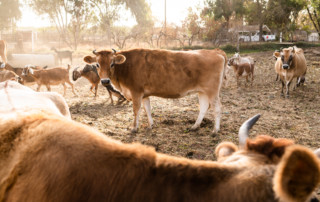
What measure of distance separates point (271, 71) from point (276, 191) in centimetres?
1717

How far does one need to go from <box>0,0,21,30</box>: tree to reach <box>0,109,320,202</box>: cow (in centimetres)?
5099

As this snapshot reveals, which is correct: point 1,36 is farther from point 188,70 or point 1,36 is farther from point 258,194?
point 258,194

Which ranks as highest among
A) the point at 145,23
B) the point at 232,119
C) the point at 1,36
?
the point at 145,23

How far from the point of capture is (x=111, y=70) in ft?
21.3

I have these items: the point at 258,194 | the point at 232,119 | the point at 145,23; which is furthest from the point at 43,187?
the point at 145,23

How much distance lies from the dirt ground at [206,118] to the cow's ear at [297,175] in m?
3.99

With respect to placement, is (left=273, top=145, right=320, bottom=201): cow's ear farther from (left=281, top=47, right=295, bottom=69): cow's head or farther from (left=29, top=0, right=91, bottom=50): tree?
(left=29, top=0, right=91, bottom=50): tree

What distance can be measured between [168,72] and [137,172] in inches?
208

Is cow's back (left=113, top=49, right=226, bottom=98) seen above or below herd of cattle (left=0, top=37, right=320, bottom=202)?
above

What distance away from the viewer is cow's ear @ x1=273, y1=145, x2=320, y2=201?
1.05 meters

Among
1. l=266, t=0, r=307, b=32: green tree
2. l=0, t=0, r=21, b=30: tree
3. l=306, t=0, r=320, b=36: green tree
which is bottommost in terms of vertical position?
l=306, t=0, r=320, b=36: green tree

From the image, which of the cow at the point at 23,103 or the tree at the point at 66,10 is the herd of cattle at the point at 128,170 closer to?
the cow at the point at 23,103

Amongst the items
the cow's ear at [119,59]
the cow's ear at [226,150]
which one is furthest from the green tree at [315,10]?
the cow's ear at [226,150]

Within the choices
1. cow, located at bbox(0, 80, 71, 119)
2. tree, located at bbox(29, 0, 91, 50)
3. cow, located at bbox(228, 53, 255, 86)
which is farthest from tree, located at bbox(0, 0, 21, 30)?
cow, located at bbox(0, 80, 71, 119)
